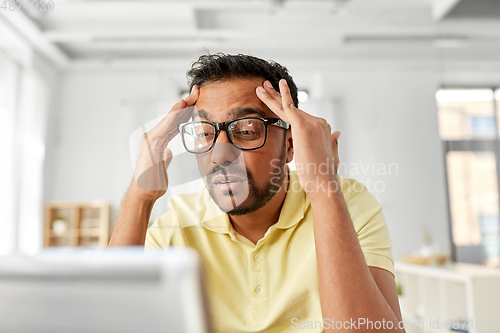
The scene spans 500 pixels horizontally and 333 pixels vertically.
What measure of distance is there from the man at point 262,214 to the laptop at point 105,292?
0.42 meters

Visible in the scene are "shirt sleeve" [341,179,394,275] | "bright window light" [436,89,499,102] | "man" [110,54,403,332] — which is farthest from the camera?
"bright window light" [436,89,499,102]

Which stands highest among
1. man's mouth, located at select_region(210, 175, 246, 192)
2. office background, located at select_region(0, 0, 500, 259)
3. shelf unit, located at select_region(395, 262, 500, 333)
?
office background, located at select_region(0, 0, 500, 259)

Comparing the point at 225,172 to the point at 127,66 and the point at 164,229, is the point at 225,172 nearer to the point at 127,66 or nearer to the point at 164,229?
the point at 164,229

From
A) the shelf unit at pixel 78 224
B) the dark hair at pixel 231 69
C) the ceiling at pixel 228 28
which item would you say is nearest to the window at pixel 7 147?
the ceiling at pixel 228 28

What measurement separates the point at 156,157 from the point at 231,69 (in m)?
0.24

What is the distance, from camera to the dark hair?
29.8 inches

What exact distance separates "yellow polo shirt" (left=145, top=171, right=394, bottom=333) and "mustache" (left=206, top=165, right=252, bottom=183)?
0.23 feet

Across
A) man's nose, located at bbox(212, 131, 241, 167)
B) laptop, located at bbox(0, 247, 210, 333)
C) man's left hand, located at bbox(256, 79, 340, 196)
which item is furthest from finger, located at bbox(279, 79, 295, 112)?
laptop, located at bbox(0, 247, 210, 333)

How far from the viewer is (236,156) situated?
0.71 metres

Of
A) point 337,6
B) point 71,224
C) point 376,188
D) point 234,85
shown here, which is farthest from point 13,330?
point 71,224

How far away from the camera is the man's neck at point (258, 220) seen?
2.63 feet

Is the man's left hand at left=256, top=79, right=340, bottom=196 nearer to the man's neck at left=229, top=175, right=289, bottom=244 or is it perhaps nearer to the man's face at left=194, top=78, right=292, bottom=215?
the man's face at left=194, top=78, right=292, bottom=215

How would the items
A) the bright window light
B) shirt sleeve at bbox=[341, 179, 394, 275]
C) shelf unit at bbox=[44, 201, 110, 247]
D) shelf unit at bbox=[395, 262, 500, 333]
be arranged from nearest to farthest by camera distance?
shirt sleeve at bbox=[341, 179, 394, 275]
shelf unit at bbox=[395, 262, 500, 333]
the bright window light
shelf unit at bbox=[44, 201, 110, 247]

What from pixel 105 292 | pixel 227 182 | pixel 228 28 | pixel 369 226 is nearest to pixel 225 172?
pixel 227 182
